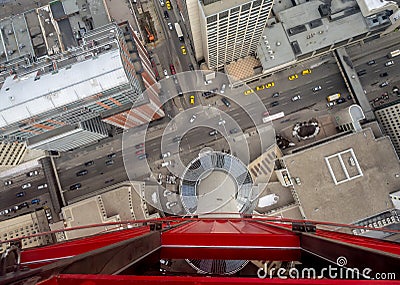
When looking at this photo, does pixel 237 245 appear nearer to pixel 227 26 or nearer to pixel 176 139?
pixel 227 26

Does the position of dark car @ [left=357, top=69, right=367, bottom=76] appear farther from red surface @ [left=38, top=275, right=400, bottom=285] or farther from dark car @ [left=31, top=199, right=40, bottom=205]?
dark car @ [left=31, top=199, right=40, bottom=205]

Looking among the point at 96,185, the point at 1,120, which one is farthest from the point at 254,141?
the point at 1,120

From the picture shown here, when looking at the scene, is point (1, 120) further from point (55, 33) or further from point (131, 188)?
point (131, 188)

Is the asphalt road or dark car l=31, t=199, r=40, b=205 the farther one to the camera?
the asphalt road

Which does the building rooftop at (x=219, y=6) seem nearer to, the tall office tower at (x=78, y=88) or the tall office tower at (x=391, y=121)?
the tall office tower at (x=78, y=88)

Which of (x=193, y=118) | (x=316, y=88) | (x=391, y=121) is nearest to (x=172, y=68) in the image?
(x=193, y=118)

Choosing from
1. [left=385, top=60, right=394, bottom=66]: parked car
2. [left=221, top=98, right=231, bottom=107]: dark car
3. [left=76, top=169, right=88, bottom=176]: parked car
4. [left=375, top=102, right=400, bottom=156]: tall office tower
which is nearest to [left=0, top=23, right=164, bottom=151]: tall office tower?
[left=76, top=169, right=88, bottom=176]: parked car
